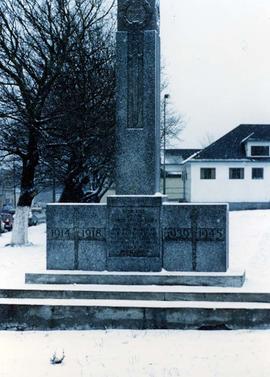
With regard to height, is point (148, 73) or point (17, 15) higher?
point (17, 15)

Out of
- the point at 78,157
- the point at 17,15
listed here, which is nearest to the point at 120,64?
the point at 17,15

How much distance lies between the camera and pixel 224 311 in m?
8.48

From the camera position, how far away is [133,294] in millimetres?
9055

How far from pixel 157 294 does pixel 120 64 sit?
13.0ft

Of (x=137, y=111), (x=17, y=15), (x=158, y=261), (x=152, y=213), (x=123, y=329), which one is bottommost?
(x=123, y=329)

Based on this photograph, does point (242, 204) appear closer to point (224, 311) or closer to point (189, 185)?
point (189, 185)

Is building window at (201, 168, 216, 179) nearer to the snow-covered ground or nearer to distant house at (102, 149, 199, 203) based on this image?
distant house at (102, 149, 199, 203)

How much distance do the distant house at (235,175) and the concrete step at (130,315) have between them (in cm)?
3896

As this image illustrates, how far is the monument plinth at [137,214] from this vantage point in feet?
32.5

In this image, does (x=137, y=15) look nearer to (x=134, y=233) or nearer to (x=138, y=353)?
(x=134, y=233)

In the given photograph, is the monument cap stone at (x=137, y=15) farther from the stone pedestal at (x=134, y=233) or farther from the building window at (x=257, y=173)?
the building window at (x=257, y=173)

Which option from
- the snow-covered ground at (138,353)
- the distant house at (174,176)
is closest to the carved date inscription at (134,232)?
the snow-covered ground at (138,353)

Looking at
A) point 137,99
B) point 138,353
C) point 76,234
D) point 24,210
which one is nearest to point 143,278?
point 76,234

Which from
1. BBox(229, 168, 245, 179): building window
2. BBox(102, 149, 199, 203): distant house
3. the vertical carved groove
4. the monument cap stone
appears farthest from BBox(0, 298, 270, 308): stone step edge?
BBox(102, 149, 199, 203): distant house
